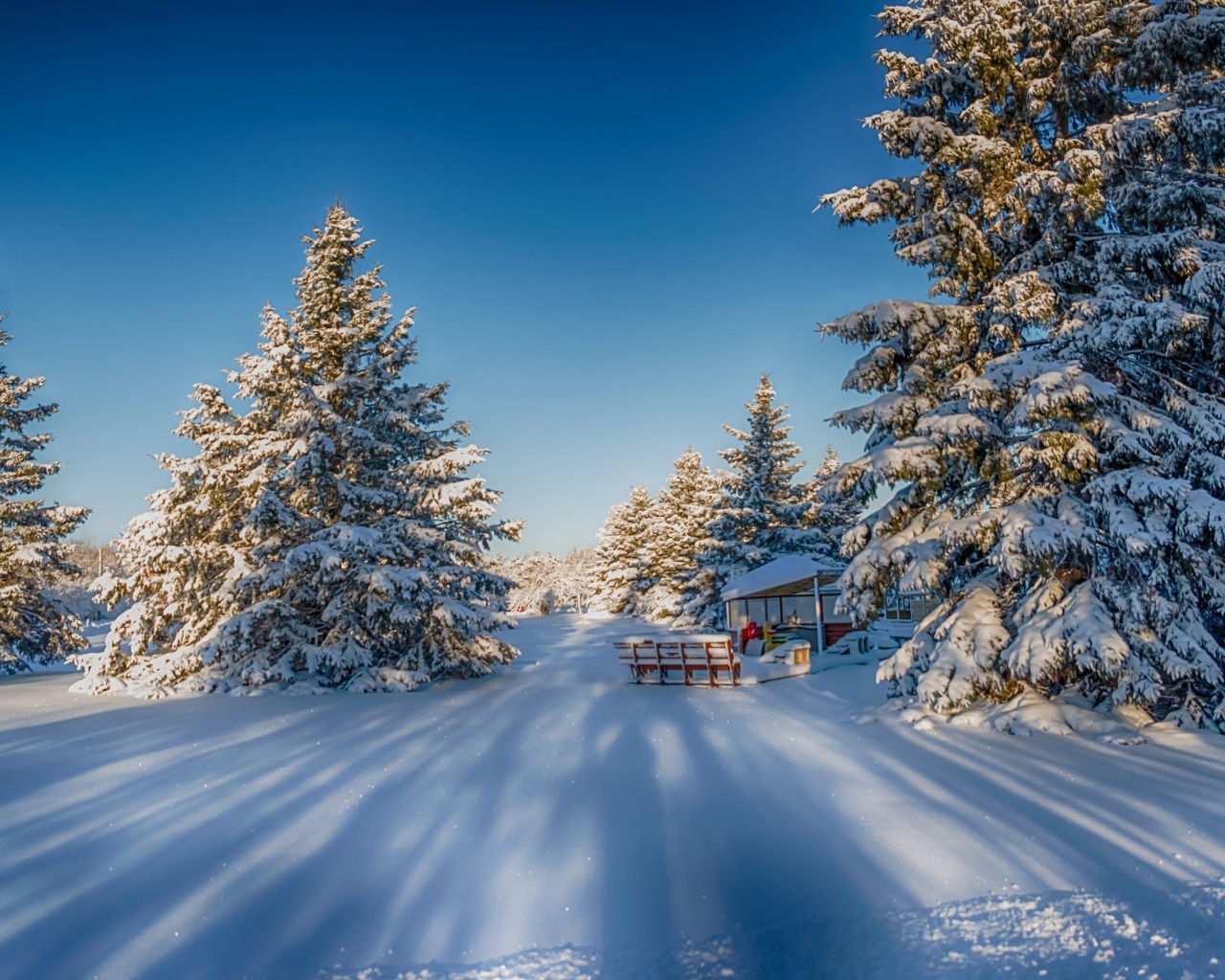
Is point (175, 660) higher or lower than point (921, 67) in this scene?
lower

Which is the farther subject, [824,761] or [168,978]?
[824,761]

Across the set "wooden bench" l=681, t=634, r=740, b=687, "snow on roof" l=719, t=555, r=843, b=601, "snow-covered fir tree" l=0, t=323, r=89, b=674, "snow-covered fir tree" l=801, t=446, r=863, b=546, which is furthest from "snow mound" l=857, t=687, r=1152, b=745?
"snow-covered fir tree" l=0, t=323, r=89, b=674

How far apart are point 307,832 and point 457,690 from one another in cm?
931

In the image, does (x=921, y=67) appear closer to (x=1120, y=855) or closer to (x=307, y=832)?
(x=1120, y=855)

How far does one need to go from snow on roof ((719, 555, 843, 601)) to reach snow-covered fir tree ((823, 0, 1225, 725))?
1079 cm

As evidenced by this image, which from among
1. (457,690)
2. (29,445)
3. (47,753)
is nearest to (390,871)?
(47,753)

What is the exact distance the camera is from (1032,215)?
35.0ft

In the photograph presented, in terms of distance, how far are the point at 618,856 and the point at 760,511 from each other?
81.9 feet

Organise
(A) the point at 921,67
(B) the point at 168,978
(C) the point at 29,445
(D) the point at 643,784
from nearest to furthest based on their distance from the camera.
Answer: (B) the point at 168,978
(D) the point at 643,784
(A) the point at 921,67
(C) the point at 29,445

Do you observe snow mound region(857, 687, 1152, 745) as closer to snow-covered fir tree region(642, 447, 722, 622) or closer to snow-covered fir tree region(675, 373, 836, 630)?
snow-covered fir tree region(675, 373, 836, 630)

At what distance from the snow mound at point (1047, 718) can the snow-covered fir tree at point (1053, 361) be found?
1.03ft

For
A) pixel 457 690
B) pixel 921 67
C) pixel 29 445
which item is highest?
pixel 921 67

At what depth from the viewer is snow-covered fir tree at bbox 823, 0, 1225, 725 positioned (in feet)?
27.9

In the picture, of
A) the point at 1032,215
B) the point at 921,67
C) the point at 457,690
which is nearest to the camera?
the point at 1032,215
